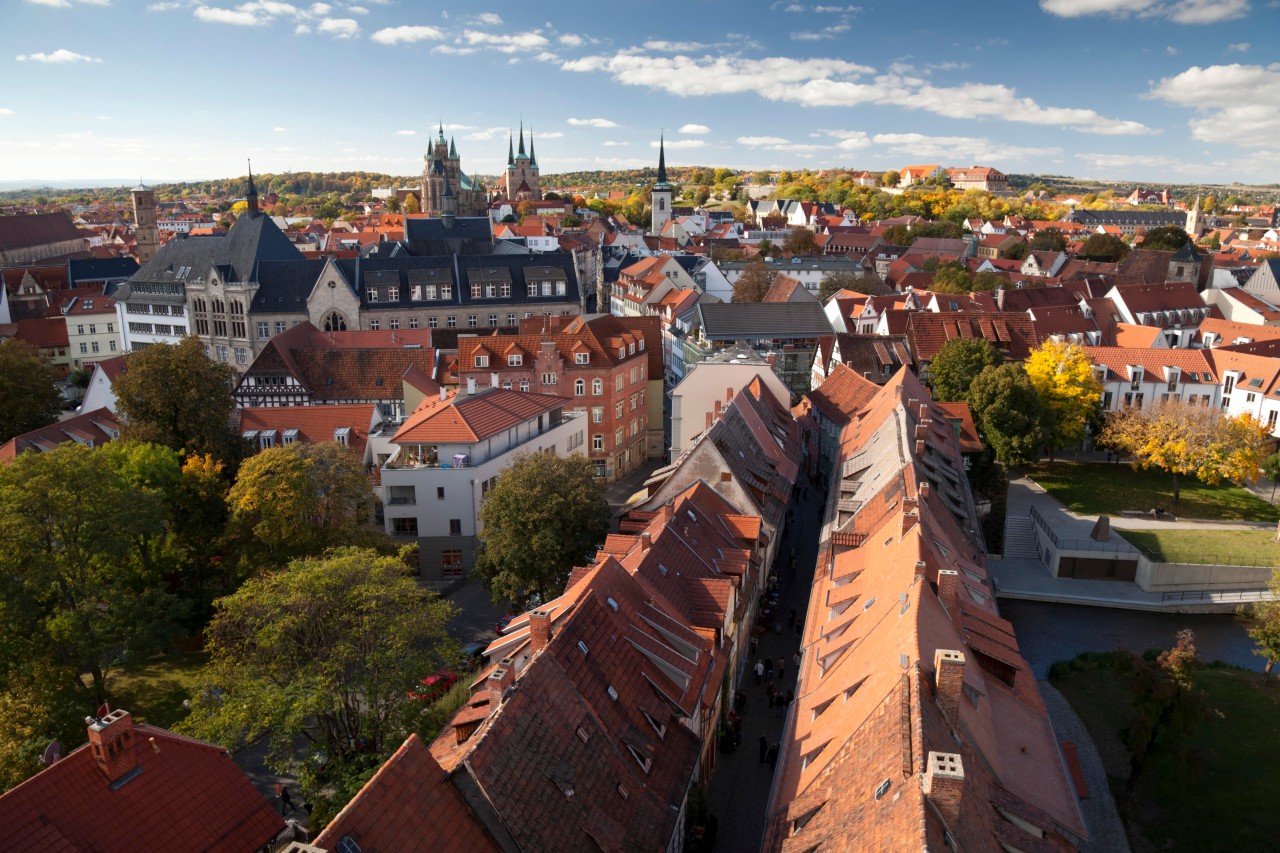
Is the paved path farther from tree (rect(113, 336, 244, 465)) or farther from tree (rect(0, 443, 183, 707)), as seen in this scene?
tree (rect(113, 336, 244, 465))

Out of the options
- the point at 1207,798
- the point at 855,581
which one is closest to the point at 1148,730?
the point at 1207,798

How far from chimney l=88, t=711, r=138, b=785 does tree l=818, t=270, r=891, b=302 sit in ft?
280

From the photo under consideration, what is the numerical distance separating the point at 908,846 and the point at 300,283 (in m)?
72.7

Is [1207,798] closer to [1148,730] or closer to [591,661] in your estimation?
[1148,730]

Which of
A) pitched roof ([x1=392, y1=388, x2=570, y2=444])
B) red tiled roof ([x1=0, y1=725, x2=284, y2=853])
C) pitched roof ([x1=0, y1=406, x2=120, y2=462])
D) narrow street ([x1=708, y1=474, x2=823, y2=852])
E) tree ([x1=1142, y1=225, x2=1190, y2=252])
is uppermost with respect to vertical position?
tree ([x1=1142, y1=225, x2=1190, y2=252])

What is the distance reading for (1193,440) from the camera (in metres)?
53.8

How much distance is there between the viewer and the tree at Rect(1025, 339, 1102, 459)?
2318 inches

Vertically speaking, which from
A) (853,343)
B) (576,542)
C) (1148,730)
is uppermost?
(853,343)

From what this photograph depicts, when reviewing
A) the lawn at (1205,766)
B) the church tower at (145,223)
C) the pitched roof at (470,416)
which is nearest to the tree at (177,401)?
the pitched roof at (470,416)

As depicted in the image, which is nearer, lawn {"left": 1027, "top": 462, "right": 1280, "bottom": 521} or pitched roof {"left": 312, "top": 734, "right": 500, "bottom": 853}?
pitched roof {"left": 312, "top": 734, "right": 500, "bottom": 853}

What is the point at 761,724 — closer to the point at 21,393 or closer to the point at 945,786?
the point at 945,786

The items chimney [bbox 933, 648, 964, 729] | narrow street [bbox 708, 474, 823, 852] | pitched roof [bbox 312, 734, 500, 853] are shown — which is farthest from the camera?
narrow street [bbox 708, 474, 823, 852]


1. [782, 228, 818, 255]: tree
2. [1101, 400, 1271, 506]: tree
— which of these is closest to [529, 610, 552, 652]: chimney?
[1101, 400, 1271, 506]: tree

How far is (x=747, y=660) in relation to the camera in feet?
118
